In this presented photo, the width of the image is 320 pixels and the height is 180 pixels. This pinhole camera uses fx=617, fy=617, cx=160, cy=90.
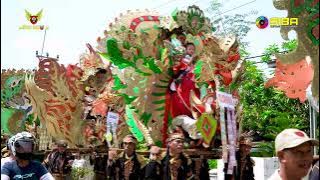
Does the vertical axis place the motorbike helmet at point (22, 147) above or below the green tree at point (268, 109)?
below

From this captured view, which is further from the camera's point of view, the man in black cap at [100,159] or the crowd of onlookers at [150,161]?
the man in black cap at [100,159]

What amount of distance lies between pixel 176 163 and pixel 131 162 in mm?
1505

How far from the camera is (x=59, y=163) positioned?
11406mm

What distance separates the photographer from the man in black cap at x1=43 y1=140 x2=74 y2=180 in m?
11.4

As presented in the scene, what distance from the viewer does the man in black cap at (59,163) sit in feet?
37.4

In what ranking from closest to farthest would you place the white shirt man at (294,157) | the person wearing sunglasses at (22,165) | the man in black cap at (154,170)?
the white shirt man at (294,157) → the person wearing sunglasses at (22,165) → the man in black cap at (154,170)

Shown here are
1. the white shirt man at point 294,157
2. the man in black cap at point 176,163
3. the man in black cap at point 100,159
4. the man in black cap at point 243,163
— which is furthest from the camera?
the man in black cap at point 100,159

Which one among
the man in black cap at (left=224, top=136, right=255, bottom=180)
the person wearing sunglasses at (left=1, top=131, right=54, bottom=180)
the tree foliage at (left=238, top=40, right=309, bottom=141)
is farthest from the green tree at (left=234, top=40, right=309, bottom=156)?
the person wearing sunglasses at (left=1, top=131, right=54, bottom=180)

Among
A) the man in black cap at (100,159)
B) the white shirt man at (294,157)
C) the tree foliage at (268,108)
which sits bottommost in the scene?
the white shirt man at (294,157)

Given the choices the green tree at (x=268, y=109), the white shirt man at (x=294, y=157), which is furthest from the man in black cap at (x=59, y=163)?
the white shirt man at (x=294, y=157)

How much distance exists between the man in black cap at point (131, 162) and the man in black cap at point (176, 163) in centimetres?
119

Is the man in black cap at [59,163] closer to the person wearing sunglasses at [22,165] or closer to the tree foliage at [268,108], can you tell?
the tree foliage at [268,108]

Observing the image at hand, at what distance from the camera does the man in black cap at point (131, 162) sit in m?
8.41

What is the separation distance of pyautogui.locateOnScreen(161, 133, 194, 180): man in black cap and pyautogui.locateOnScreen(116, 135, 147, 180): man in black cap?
1187 mm
